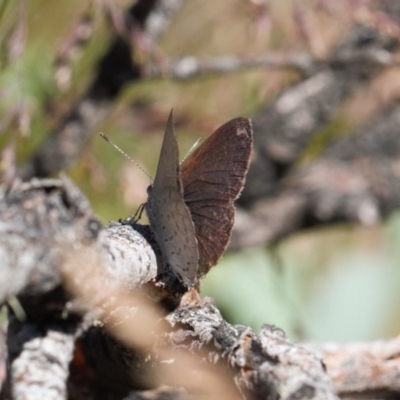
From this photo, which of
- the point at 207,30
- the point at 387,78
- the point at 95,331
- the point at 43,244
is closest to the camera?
the point at 43,244

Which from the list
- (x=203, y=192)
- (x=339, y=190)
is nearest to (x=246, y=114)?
(x=339, y=190)

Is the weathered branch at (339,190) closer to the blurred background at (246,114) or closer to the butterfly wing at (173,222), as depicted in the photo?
the blurred background at (246,114)

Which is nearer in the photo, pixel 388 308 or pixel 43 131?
pixel 43 131

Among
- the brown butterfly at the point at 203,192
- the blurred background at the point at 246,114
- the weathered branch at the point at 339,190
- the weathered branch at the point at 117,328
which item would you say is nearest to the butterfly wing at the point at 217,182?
the brown butterfly at the point at 203,192

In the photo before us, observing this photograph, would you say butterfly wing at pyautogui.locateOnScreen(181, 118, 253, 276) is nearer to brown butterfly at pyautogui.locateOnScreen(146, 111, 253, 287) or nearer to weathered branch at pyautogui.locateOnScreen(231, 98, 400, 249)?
brown butterfly at pyautogui.locateOnScreen(146, 111, 253, 287)

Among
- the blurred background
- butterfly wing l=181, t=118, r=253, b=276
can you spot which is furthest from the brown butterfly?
the blurred background

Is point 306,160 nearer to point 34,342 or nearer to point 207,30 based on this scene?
point 207,30

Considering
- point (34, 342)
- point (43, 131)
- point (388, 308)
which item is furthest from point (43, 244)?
point (388, 308)

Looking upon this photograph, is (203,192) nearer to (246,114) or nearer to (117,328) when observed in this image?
(117,328)
